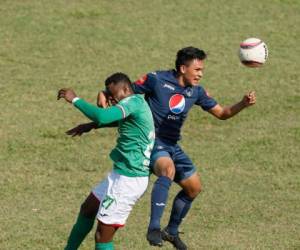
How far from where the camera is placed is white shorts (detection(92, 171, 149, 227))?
11523 millimetres

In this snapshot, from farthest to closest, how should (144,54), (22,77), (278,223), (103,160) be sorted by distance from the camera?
1. (144,54)
2. (22,77)
3. (103,160)
4. (278,223)

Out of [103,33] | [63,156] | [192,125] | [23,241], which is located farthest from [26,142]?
[103,33]

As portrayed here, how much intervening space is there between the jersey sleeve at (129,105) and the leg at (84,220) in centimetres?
139

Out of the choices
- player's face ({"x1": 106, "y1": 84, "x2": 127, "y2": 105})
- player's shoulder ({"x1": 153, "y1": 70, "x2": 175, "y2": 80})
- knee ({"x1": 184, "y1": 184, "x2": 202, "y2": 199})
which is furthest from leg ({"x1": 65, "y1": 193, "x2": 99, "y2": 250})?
player's shoulder ({"x1": 153, "y1": 70, "x2": 175, "y2": 80})

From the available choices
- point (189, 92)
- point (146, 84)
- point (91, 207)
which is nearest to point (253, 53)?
point (189, 92)

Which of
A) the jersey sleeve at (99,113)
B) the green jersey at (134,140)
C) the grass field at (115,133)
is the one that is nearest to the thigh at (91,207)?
the green jersey at (134,140)

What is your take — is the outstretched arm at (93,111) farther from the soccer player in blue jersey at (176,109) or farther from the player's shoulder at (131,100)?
the soccer player in blue jersey at (176,109)

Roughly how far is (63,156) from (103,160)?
0.74 metres

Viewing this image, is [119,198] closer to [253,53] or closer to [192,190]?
[192,190]

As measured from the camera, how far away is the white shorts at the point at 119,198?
11523 mm

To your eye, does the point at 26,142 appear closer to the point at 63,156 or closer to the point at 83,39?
the point at 63,156

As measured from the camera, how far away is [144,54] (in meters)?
23.9

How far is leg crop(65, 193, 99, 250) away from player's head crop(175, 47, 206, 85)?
219 cm

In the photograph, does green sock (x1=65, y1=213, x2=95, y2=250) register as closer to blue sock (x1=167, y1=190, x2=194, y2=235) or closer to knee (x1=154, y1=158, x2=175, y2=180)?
knee (x1=154, y1=158, x2=175, y2=180)
